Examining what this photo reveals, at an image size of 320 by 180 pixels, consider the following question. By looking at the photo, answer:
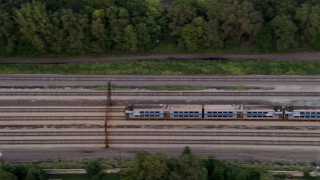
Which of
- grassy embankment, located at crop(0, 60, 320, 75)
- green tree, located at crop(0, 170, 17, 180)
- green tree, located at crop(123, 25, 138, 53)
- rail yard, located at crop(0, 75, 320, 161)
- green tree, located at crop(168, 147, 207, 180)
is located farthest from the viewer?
green tree, located at crop(123, 25, 138, 53)

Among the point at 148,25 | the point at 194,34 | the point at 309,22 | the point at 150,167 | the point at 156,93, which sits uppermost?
the point at 309,22

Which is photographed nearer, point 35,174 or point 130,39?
point 35,174

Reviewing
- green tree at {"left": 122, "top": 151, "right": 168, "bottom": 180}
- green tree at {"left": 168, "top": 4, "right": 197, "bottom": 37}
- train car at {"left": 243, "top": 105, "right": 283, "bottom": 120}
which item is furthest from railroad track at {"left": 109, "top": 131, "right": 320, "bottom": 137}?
green tree at {"left": 168, "top": 4, "right": 197, "bottom": 37}

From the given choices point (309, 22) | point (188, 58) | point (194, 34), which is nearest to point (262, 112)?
point (188, 58)

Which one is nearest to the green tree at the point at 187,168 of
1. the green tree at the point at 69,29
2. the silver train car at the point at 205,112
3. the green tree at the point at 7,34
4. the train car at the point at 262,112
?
the silver train car at the point at 205,112

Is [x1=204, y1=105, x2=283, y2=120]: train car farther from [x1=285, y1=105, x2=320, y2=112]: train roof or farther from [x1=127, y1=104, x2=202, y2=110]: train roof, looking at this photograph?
[x1=127, y1=104, x2=202, y2=110]: train roof

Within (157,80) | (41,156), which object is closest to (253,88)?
(157,80)

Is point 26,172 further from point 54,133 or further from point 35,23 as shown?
point 35,23
